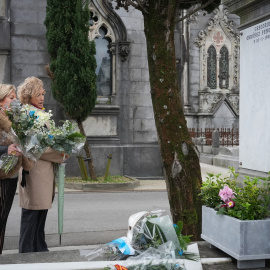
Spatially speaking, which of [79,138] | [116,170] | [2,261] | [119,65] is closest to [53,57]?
[119,65]

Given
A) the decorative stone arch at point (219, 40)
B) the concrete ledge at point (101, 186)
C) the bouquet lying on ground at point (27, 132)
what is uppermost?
the decorative stone arch at point (219, 40)

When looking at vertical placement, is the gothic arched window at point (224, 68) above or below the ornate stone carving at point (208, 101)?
above

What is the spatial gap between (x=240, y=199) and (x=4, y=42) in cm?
1330

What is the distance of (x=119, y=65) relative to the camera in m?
17.4

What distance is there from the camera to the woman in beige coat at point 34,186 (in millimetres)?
5840

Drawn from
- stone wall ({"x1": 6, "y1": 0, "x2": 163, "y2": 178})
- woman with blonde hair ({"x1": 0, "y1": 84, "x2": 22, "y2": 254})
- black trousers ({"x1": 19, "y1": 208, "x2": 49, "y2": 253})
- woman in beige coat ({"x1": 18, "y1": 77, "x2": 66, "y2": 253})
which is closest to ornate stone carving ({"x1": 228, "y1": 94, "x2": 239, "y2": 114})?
stone wall ({"x1": 6, "y1": 0, "x2": 163, "y2": 178})

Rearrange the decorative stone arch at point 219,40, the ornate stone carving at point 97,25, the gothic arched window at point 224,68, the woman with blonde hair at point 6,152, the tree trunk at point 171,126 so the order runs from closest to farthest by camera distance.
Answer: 1. the woman with blonde hair at point 6,152
2. the tree trunk at point 171,126
3. the ornate stone carving at point 97,25
4. the decorative stone arch at point 219,40
5. the gothic arched window at point 224,68

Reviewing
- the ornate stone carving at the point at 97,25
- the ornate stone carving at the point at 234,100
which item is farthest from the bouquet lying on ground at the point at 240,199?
the ornate stone carving at the point at 234,100

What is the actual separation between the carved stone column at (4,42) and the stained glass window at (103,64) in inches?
113

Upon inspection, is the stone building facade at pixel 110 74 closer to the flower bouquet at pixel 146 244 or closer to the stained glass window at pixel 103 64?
the stained glass window at pixel 103 64

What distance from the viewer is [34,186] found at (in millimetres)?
5863

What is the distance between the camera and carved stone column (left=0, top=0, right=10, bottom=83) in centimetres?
1627

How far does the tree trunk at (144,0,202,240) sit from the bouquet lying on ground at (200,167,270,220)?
1.59m

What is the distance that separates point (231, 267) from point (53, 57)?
12459 millimetres
